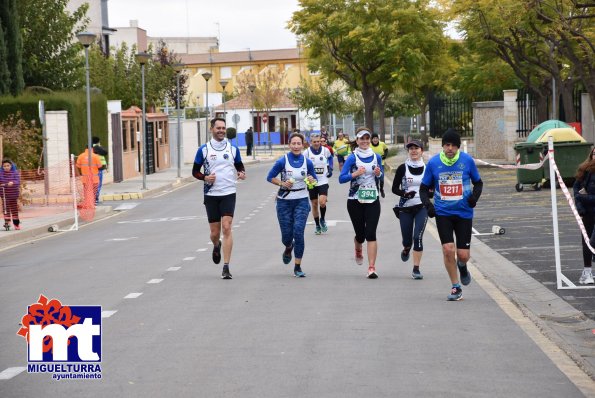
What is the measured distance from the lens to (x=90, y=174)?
98.3ft

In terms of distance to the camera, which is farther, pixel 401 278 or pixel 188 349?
pixel 401 278

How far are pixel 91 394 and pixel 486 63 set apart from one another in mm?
49938

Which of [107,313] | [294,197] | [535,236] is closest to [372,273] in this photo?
[294,197]

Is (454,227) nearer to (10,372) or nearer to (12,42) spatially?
(10,372)

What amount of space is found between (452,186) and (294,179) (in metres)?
3.02

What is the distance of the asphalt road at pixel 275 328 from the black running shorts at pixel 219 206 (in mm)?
809

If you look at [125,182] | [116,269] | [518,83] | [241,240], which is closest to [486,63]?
[518,83]

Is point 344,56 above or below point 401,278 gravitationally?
above

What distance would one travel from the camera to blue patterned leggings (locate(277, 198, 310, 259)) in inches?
582

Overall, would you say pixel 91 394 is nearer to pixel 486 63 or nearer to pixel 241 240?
pixel 241 240

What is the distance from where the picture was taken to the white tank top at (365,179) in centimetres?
1464

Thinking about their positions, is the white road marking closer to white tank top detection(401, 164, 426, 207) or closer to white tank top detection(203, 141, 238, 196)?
white tank top detection(203, 141, 238, 196)

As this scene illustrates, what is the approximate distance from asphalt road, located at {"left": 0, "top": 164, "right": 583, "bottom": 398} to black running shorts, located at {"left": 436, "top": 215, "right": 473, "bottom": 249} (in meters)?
0.66

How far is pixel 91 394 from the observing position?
25.5 feet
